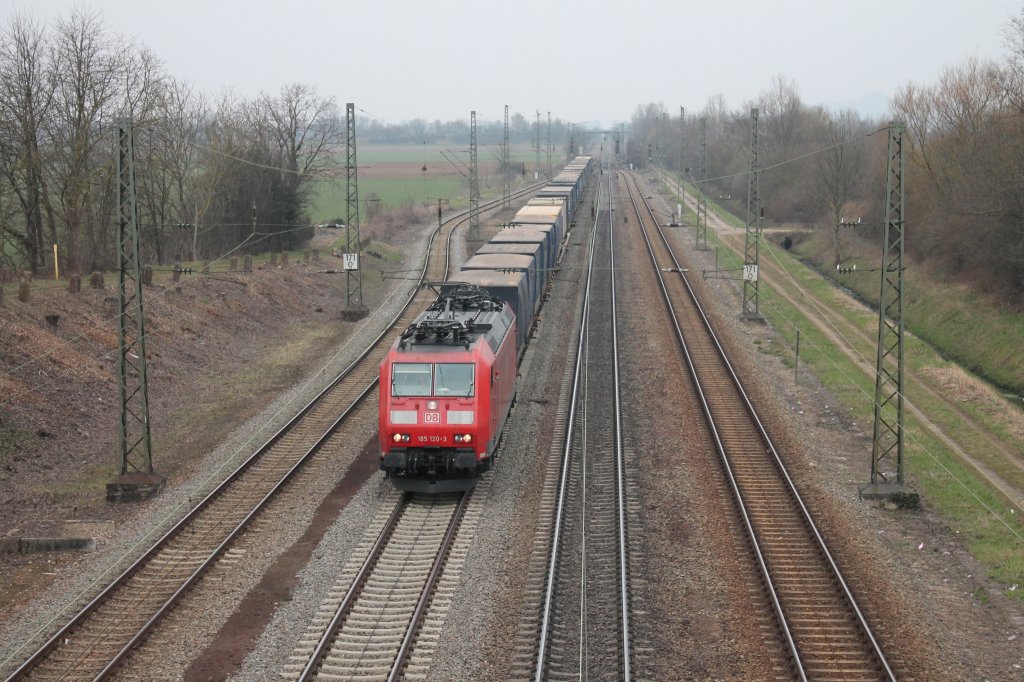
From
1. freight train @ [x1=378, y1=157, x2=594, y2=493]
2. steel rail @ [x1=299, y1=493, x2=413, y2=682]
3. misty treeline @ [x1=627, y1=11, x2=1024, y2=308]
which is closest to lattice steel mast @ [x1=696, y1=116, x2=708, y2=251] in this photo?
misty treeline @ [x1=627, y1=11, x2=1024, y2=308]

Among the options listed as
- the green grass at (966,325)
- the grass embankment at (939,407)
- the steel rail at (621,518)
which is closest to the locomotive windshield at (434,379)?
the steel rail at (621,518)

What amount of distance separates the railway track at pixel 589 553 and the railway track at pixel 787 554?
2274 millimetres

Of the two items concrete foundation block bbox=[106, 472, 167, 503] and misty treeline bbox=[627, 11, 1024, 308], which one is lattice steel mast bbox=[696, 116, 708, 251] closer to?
misty treeline bbox=[627, 11, 1024, 308]

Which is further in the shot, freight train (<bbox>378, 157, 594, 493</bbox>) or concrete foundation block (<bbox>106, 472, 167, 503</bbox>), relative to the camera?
concrete foundation block (<bbox>106, 472, 167, 503</bbox>)

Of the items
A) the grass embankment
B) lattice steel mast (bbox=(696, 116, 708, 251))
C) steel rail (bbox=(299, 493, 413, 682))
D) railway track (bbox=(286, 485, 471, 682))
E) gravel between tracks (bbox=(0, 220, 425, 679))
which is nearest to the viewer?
steel rail (bbox=(299, 493, 413, 682))

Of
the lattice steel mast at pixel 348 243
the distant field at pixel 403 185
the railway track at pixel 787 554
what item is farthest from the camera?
the distant field at pixel 403 185

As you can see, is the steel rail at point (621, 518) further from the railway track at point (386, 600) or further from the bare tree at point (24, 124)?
the bare tree at point (24, 124)

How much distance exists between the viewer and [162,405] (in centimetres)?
2673

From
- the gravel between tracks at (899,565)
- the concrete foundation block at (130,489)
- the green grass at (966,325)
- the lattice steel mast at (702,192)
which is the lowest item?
the gravel between tracks at (899,565)

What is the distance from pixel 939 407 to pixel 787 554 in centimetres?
1503

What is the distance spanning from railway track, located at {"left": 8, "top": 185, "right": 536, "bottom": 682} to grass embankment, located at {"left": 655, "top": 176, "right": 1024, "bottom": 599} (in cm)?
1328

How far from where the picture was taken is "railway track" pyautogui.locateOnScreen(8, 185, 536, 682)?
13.0m

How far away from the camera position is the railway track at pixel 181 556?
42.5ft

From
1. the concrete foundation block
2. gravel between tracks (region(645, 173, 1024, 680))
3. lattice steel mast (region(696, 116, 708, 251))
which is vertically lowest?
gravel between tracks (region(645, 173, 1024, 680))
